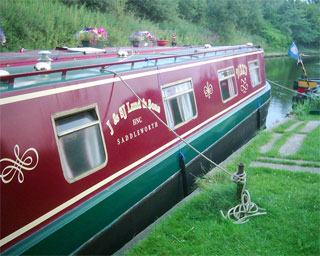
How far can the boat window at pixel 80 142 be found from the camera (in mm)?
3338

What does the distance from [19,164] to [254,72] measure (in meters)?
7.86

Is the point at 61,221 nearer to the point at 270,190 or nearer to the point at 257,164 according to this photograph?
the point at 270,190

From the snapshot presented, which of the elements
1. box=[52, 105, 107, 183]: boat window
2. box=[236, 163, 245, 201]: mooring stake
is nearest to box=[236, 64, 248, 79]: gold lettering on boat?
box=[236, 163, 245, 201]: mooring stake

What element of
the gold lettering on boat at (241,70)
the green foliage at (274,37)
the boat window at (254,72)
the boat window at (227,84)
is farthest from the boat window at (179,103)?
the green foliage at (274,37)

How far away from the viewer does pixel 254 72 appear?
31.1ft

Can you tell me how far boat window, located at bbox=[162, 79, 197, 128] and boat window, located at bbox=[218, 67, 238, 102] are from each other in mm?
1507

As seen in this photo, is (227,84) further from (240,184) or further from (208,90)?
(240,184)

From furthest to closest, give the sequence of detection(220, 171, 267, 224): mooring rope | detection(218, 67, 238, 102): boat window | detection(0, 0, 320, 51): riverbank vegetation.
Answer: detection(0, 0, 320, 51): riverbank vegetation
detection(218, 67, 238, 102): boat window
detection(220, 171, 267, 224): mooring rope

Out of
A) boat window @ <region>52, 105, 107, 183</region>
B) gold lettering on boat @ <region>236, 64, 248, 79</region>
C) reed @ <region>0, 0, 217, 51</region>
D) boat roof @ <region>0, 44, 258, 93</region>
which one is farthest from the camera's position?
reed @ <region>0, 0, 217, 51</region>

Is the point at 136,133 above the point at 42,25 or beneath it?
beneath

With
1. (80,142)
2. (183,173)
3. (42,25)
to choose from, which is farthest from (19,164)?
(42,25)

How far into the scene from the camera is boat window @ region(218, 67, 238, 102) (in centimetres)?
711

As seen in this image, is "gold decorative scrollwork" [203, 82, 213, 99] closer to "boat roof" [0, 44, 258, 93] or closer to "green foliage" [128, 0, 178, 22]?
"boat roof" [0, 44, 258, 93]

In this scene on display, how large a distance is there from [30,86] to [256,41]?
42202mm
